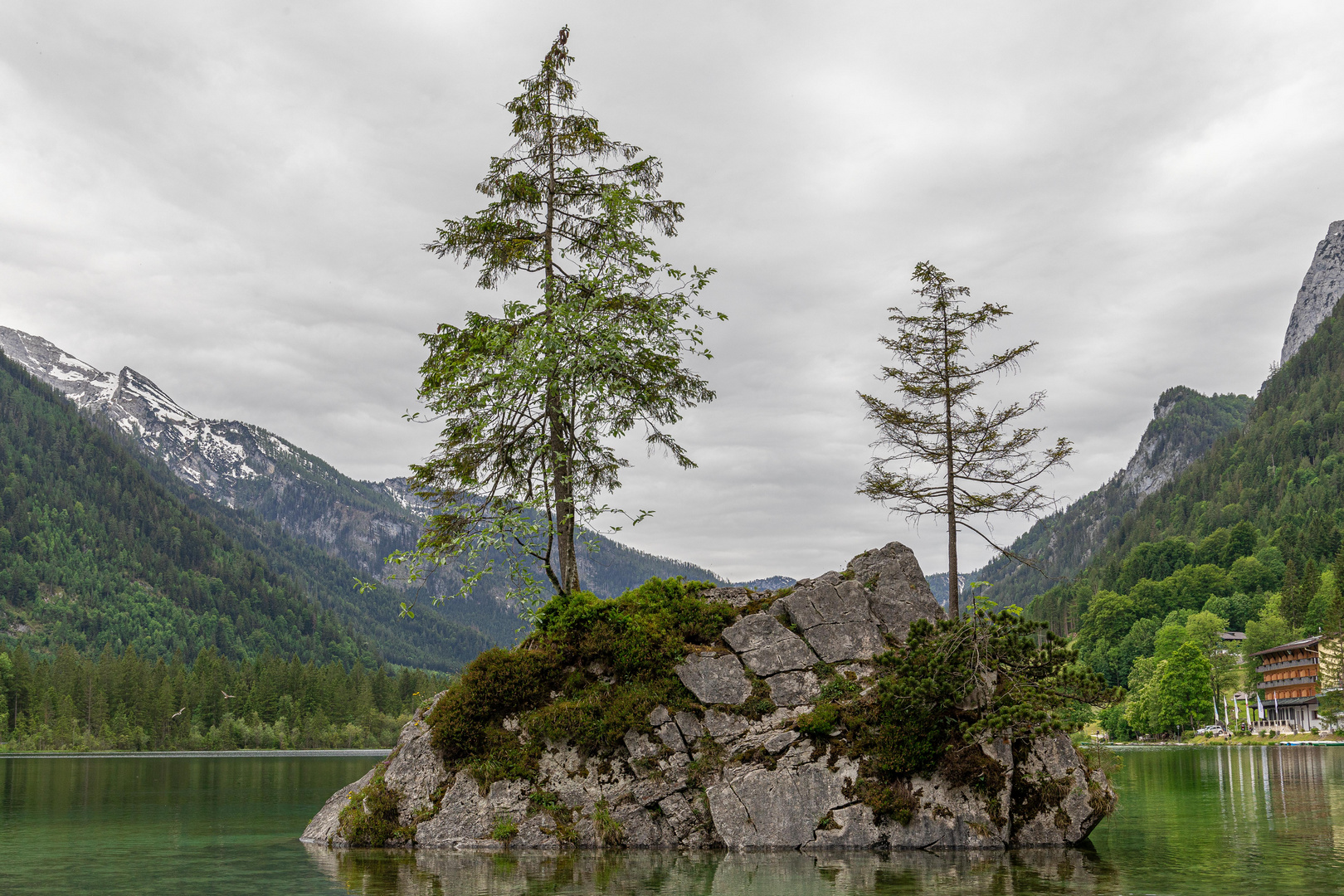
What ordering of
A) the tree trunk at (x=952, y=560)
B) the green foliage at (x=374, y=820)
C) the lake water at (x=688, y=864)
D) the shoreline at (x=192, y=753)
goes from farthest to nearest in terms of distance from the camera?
the shoreline at (x=192, y=753) < the tree trunk at (x=952, y=560) < the green foliage at (x=374, y=820) < the lake water at (x=688, y=864)

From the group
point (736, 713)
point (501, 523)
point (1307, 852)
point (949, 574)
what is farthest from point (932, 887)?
point (949, 574)

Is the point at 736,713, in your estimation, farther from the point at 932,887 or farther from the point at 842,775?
the point at 932,887

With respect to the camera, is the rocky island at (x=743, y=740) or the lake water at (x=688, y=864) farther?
the rocky island at (x=743, y=740)

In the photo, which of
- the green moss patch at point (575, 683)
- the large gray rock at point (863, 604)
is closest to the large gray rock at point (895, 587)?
the large gray rock at point (863, 604)

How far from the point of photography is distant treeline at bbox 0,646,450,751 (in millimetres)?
146250

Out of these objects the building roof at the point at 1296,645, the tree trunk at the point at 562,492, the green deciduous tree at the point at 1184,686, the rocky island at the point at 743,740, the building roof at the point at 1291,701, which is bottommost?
the building roof at the point at 1291,701

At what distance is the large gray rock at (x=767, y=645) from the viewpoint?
90.1 ft

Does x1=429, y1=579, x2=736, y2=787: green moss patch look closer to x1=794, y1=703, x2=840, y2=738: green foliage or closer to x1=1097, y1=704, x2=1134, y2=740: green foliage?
x1=794, y1=703, x2=840, y2=738: green foliage

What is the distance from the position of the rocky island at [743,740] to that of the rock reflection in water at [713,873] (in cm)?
98

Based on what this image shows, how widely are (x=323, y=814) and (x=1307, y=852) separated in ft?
85.7

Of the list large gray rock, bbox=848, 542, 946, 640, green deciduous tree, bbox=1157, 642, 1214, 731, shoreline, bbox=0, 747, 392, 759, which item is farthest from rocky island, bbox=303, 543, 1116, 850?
green deciduous tree, bbox=1157, 642, 1214, 731

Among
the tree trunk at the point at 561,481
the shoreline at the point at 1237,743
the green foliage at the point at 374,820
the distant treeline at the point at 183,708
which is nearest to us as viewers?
the green foliage at the point at 374,820

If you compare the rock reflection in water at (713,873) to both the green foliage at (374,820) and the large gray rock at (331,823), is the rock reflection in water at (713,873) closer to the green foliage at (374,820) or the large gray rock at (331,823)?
the green foliage at (374,820)

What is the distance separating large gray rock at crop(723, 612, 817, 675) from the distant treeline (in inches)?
5416
